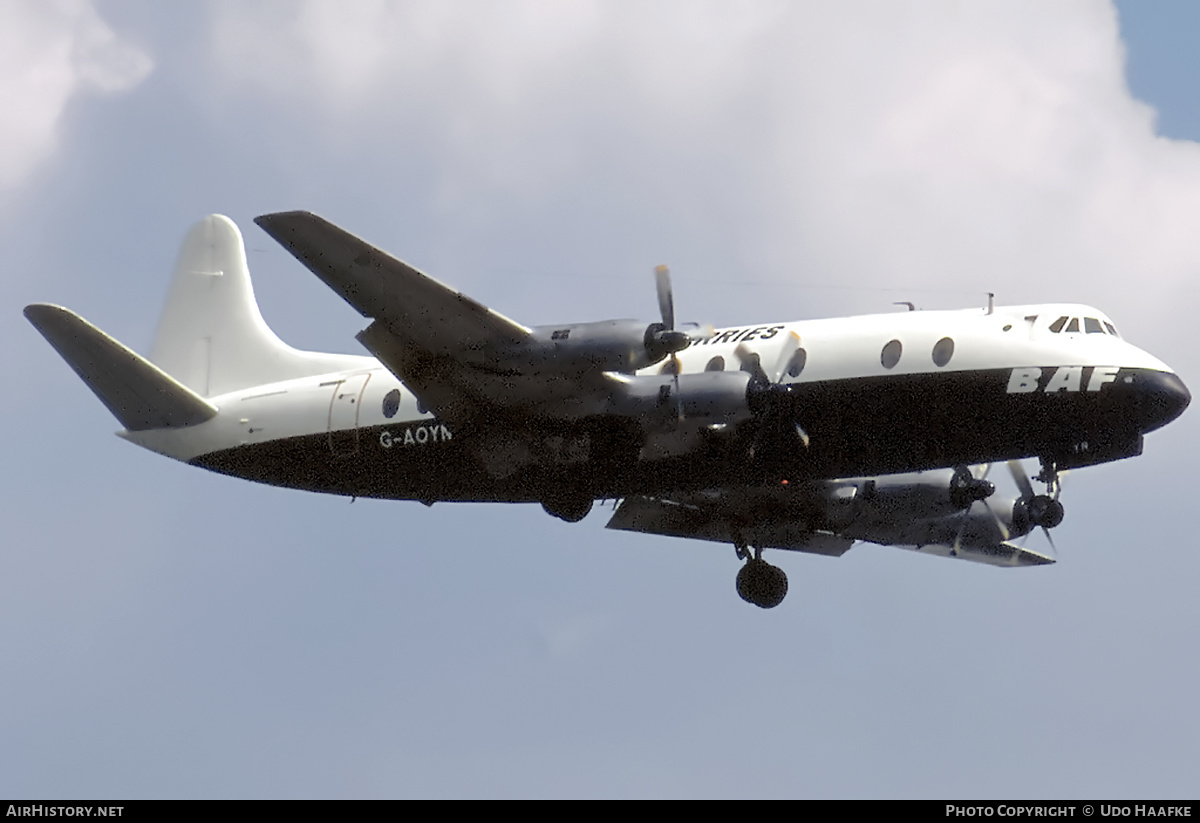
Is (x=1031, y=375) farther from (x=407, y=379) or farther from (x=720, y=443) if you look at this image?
(x=407, y=379)

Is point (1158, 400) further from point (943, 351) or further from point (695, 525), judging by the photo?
point (695, 525)

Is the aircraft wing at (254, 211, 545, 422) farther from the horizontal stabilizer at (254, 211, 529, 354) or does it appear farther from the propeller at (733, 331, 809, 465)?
the propeller at (733, 331, 809, 465)

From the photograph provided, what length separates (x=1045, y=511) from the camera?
26.8 metres

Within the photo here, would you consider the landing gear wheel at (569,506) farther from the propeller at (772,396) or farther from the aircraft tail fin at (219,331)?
the aircraft tail fin at (219,331)

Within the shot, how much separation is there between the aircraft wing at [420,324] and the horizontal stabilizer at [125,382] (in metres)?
6.17

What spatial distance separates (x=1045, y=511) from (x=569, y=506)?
823cm

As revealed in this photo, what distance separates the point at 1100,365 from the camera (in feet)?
83.9

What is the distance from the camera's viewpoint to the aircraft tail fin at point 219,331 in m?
32.8

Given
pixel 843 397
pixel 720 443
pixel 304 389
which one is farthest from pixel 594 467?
pixel 304 389

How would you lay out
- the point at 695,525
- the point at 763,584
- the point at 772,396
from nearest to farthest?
the point at 772,396 → the point at 695,525 → the point at 763,584

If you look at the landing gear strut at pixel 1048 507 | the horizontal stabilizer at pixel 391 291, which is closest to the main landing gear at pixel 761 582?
the landing gear strut at pixel 1048 507

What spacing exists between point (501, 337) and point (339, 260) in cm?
293

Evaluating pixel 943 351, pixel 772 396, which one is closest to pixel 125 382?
pixel 772 396
